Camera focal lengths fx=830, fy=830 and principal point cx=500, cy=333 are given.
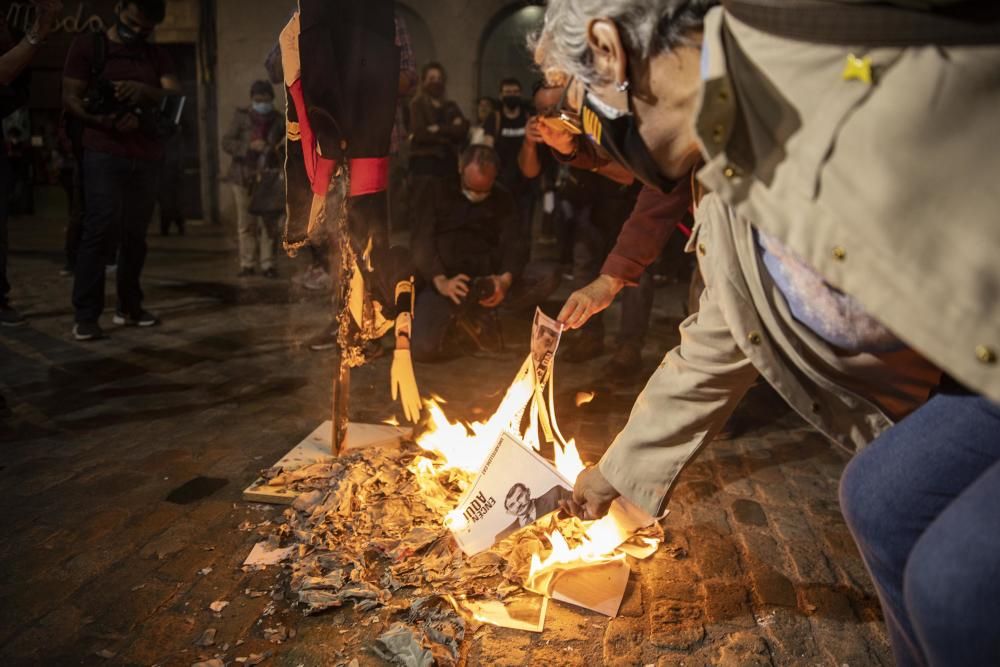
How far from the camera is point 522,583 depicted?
109 inches

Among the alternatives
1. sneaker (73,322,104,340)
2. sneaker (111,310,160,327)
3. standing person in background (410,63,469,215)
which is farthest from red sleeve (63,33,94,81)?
standing person in background (410,63,469,215)

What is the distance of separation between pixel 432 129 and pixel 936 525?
29.7 feet

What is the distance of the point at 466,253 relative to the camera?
6.29 metres

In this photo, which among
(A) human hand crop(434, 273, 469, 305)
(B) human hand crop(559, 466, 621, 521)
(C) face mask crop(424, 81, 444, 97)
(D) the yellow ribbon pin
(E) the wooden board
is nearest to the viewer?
(D) the yellow ribbon pin

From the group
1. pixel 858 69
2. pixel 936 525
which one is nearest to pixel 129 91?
pixel 858 69

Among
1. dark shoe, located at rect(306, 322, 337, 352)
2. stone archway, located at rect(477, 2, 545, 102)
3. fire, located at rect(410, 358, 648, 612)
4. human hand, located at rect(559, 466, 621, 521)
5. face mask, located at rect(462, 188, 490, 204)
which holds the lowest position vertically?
dark shoe, located at rect(306, 322, 337, 352)

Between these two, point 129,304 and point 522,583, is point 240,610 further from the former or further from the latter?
point 129,304

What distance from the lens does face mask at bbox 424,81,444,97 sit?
10.0 meters

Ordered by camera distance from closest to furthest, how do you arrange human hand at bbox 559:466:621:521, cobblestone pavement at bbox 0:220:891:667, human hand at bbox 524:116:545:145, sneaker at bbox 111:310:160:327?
human hand at bbox 559:466:621:521
cobblestone pavement at bbox 0:220:891:667
human hand at bbox 524:116:545:145
sneaker at bbox 111:310:160:327

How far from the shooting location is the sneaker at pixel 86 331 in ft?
19.9

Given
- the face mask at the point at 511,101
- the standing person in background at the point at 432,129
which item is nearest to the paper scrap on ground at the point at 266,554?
the standing person in background at the point at 432,129

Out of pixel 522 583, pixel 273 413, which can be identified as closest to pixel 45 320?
pixel 273 413

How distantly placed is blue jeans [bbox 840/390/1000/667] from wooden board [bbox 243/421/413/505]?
230 cm

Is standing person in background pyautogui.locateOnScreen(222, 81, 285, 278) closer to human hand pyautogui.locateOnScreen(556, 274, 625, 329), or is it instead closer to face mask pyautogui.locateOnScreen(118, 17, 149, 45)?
face mask pyautogui.locateOnScreen(118, 17, 149, 45)
